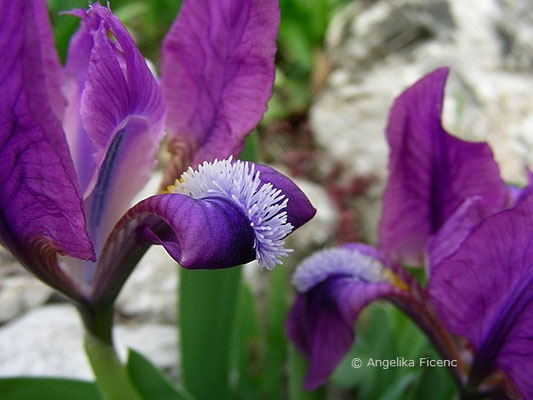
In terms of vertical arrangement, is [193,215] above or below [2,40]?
below

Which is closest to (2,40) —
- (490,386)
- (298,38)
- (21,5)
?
(21,5)

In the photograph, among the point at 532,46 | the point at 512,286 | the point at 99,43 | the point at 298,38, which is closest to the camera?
the point at 99,43

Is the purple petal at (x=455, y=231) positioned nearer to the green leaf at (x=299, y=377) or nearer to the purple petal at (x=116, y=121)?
the green leaf at (x=299, y=377)

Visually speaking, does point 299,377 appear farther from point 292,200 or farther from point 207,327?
point 292,200

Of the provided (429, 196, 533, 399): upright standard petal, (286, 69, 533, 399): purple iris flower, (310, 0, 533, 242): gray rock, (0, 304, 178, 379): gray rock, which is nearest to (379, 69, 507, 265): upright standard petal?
(286, 69, 533, 399): purple iris flower

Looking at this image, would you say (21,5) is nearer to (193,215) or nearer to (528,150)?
(193,215)

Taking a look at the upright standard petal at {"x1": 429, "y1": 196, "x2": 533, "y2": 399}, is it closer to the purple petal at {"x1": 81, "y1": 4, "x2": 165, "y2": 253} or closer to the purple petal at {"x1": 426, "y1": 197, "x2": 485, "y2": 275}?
the purple petal at {"x1": 426, "y1": 197, "x2": 485, "y2": 275}

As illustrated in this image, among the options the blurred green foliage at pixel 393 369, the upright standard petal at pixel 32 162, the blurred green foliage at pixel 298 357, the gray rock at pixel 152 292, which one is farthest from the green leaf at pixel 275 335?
the upright standard petal at pixel 32 162

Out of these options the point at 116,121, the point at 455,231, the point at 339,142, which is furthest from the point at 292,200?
the point at 339,142
